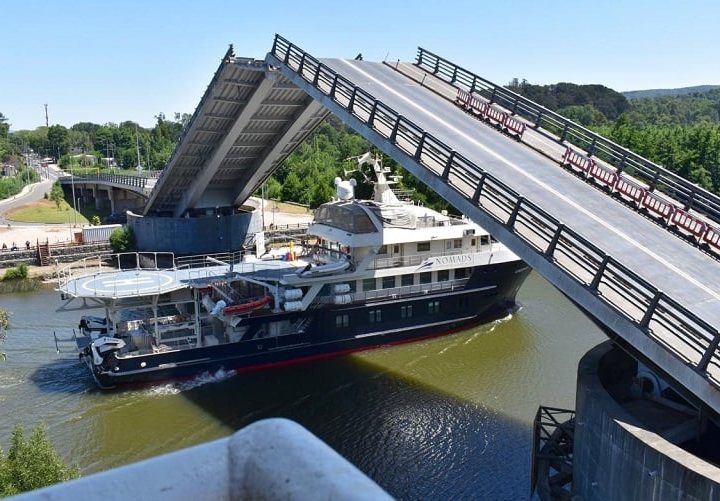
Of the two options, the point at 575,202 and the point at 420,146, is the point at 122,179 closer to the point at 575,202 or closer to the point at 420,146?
the point at 420,146

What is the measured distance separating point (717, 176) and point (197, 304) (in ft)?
171

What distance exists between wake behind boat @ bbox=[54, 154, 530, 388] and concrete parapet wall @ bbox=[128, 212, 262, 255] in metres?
12.6

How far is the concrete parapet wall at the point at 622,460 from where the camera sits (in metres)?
9.48

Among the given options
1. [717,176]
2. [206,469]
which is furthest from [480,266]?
[717,176]

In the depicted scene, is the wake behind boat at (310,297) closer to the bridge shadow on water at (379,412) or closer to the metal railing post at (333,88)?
the bridge shadow on water at (379,412)

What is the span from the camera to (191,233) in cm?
3881

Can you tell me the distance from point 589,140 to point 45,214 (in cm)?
5342

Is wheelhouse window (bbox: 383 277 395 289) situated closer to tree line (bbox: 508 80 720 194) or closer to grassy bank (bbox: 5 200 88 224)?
grassy bank (bbox: 5 200 88 224)

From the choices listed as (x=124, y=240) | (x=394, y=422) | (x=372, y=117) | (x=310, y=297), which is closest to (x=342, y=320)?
(x=310, y=297)

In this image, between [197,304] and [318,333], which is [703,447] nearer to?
[318,333]

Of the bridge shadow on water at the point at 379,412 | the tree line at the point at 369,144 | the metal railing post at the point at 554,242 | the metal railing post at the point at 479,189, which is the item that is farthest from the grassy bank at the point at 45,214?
the metal railing post at the point at 554,242

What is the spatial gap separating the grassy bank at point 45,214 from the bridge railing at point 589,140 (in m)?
40.7

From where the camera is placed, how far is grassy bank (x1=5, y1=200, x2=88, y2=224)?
56.2m

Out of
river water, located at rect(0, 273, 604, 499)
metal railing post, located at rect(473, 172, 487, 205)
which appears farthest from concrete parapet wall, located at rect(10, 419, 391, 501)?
river water, located at rect(0, 273, 604, 499)
